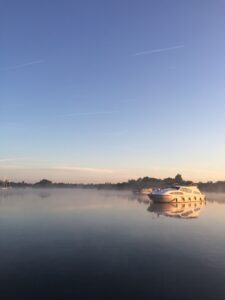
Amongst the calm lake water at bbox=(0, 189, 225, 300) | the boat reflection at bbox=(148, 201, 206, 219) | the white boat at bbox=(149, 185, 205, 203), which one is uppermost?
the white boat at bbox=(149, 185, 205, 203)

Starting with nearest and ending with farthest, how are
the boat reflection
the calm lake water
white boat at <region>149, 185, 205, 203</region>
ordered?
the calm lake water
the boat reflection
white boat at <region>149, 185, 205, 203</region>

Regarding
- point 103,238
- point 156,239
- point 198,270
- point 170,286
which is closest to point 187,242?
point 156,239

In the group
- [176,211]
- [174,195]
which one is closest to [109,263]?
[176,211]

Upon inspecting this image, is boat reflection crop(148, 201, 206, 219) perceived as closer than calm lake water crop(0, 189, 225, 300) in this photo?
No

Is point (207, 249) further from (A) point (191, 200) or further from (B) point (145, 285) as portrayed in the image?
(A) point (191, 200)

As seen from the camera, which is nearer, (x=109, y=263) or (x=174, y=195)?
(x=109, y=263)

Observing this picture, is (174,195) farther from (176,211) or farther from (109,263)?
(109,263)

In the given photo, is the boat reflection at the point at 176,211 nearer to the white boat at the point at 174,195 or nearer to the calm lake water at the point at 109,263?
the white boat at the point at 174,195

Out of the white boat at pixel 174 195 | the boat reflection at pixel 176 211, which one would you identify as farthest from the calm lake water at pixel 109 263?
the white boat at pixel 174 195

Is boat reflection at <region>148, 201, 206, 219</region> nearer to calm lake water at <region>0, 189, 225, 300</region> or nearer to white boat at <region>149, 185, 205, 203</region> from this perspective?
white boat at <region>149, 185, 205, 203</region>

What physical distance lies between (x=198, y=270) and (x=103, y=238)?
13.5m

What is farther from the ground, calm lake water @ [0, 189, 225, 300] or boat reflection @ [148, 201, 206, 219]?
boat reflection @ [148, 201, 206, 219]

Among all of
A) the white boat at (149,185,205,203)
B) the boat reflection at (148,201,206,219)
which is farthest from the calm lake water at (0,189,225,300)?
the white boat at (149,185,205,203)

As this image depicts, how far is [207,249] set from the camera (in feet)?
101
